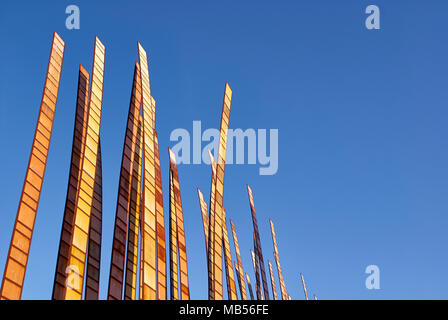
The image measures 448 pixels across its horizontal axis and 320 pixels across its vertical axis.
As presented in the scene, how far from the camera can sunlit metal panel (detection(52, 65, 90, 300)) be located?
64.9ft

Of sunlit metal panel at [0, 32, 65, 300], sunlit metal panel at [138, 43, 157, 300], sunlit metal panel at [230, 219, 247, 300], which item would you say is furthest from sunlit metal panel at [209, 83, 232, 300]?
sunlit metal panel at [230, 219, 247, 300]

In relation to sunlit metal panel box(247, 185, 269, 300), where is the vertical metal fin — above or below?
below

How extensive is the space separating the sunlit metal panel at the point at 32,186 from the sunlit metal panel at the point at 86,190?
1.81m

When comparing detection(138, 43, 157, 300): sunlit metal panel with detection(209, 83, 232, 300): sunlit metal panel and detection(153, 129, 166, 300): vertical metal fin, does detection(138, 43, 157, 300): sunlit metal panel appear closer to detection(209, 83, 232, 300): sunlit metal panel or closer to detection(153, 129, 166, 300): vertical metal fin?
detection(153, 129, 166, 300): vertical metal fin

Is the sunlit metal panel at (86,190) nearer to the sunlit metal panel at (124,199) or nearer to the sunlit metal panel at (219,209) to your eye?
the sunlit metal panel at (124,199)

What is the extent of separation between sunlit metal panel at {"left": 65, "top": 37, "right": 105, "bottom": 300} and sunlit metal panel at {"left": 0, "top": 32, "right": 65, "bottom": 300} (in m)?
1.81

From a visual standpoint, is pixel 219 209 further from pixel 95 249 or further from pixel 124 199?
pixel 95 249

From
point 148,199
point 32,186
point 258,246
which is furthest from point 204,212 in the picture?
point 32,186

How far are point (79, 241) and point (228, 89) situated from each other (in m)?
17.1

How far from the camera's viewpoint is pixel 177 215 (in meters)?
36.8
